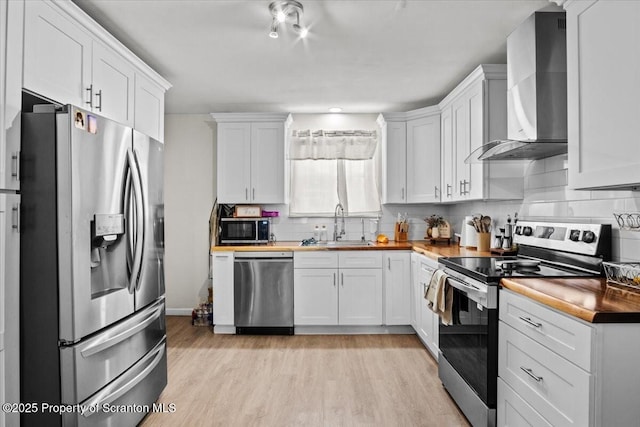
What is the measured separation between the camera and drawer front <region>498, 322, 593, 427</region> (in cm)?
143

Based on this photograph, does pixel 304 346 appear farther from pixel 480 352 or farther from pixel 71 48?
pixel 71 48

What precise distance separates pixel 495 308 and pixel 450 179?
6.64 feet

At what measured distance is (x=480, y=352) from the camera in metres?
2.15

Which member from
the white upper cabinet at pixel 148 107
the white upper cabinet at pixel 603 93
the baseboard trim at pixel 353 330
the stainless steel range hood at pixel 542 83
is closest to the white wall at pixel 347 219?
the baseboard trim at pixel 353 330

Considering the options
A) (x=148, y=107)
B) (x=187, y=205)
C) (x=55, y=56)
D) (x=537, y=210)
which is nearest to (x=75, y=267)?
(x=55, y=56)

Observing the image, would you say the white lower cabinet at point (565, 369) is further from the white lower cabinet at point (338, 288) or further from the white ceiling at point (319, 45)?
the white lower cabinet at point (338, 288)

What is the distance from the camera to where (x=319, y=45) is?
2.89m

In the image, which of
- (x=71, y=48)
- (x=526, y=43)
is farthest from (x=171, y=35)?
(x=526, y=43)

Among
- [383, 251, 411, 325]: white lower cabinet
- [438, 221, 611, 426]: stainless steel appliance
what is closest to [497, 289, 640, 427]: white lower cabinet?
[438, 221, 611, 426]: stainless steel appliance

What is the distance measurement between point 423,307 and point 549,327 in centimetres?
211

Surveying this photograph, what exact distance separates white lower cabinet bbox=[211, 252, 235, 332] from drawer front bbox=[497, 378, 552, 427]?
9.25ft

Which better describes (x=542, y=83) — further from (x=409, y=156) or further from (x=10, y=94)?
(x=10, y=94)

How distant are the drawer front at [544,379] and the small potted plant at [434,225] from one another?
2369 mm

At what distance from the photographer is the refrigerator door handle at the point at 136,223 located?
7.30 feet
